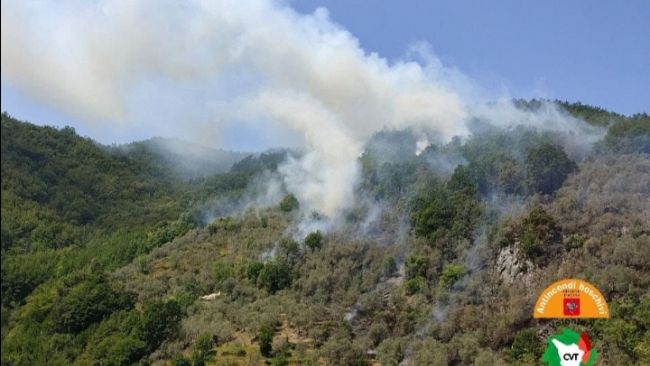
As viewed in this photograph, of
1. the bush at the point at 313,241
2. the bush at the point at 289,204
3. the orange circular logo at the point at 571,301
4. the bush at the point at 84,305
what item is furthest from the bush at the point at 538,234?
the bush at the point at 289,204

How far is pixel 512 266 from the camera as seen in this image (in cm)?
5625

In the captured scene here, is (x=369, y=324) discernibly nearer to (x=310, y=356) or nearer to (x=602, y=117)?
(x=310, y=356)

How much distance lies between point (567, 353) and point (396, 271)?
47.5 m

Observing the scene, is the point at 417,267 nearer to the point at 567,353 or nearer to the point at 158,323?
the point at 158,323

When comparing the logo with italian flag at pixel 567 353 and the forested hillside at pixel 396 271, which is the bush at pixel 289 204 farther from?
the logo with italian flag at pixel 567 353

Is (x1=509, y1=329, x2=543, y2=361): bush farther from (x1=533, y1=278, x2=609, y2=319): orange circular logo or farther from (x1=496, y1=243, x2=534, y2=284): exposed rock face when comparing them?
(x1=533, y1=278, x2=609, y2=319): orange circular logo

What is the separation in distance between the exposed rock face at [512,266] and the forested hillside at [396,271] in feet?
0.42

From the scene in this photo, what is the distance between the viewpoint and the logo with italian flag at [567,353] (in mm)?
18812

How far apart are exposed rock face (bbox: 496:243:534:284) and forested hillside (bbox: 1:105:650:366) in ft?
0.42

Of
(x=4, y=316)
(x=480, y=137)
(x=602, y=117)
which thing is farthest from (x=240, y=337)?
(x=602, y=117)

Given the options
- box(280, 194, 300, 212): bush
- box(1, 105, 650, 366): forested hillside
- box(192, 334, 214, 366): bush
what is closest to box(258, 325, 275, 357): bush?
box(1, 105, 650, 366): forested hillside

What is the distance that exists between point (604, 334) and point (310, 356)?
886 inches

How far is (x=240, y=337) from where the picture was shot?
55.8 metres

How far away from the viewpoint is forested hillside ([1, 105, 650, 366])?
4869 centimetres
